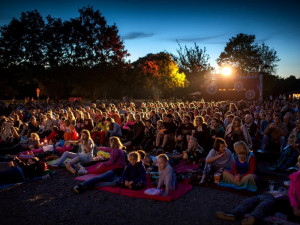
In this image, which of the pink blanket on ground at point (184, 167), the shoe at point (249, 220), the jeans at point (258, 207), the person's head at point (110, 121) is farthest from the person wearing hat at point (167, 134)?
the shoe at point (249, 220)

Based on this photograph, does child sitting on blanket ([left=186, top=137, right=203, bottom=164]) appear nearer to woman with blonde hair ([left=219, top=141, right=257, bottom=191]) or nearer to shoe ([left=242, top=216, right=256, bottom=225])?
A: woman with blonde hair ([left=219, top=141, right=257, bottom=191])

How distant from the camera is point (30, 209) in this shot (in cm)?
412

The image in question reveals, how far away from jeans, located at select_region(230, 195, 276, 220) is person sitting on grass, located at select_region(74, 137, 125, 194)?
248 cm

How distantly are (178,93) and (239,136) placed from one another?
31751 millimetres

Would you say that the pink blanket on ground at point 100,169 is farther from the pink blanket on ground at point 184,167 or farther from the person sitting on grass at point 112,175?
the pink blanket on ground at point 184,167

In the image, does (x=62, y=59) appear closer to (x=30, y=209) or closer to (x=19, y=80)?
(x=19, y=80)

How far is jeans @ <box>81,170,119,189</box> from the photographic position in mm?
4929

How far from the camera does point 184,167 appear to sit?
6488mm

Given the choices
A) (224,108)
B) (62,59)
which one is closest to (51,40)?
(62,59)

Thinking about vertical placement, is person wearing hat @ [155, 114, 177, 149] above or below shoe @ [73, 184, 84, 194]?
above

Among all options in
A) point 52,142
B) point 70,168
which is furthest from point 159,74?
point 70,168

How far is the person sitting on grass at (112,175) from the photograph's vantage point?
4866 millimetres

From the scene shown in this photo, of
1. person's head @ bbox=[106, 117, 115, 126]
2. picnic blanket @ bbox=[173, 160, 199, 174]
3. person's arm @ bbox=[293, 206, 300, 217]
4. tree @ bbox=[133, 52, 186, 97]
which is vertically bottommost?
picnic blanket @ bbox=[173, 160, 199, 174]

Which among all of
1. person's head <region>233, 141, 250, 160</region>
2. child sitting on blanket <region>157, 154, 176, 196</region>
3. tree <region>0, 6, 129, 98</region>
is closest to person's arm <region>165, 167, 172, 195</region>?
child sitting on blanket <region>157, 154, 176, 196</region>
